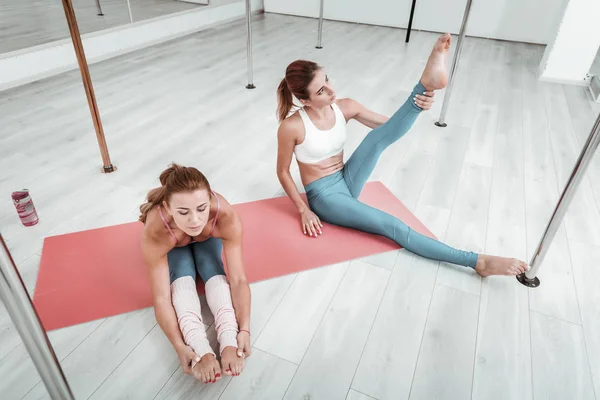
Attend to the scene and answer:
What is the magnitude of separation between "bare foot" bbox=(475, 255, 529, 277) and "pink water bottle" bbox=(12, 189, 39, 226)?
5.63 ft

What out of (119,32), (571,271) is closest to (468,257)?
(571,271)

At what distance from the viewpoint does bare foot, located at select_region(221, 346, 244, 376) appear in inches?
44.6

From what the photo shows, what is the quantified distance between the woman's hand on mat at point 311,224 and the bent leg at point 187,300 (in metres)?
0.48

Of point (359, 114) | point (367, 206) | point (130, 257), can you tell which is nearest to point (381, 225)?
point (367, 206)

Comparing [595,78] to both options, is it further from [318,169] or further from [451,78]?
[318,169]

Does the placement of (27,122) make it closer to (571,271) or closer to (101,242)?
(101,242)

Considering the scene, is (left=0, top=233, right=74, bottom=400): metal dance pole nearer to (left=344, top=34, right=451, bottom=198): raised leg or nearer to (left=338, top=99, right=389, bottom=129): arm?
(left=344, top=34, right=451, bottom=198): raised leg

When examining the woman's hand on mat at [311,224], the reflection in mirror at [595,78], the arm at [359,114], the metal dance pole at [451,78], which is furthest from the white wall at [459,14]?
the woman's hand on mat at [311,224]

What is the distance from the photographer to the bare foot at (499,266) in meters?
1.46

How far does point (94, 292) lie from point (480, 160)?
2001mm

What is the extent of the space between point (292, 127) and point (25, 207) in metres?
1.10

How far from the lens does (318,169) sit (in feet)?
5.79

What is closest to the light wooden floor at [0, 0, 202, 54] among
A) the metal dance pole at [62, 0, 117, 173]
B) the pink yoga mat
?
the metal dance pole at [62, 0, 117, 173]

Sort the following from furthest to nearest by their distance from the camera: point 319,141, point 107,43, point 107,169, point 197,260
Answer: point 107,43
point 107,169
point 319,141
point 197,260
